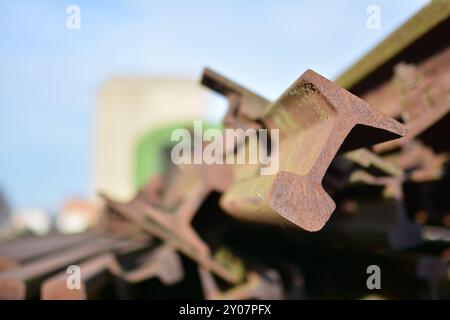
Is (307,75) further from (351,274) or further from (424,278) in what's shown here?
(351,274)

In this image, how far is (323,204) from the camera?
1031mm

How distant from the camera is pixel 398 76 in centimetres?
229

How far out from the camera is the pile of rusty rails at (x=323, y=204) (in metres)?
1.09

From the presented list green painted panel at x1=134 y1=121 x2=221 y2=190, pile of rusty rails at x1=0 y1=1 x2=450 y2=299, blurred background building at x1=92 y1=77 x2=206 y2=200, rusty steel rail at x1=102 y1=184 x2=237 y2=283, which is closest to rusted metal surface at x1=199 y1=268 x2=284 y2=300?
pile of rusty rails at x1=0 y1=1 x2=450 y2=299

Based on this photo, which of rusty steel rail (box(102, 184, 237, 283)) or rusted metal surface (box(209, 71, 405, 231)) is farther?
rusty steel rail (box(102, 184, 237, 283))

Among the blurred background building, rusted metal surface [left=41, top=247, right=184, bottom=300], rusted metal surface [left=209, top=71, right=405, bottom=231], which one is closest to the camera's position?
rusted metal surface [left=209, top=71, right=405, bottom=231]

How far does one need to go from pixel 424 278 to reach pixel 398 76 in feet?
3.70

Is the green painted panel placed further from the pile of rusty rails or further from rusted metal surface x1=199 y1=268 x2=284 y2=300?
rusted metal surface x1=199 y1=268 x2=284 y2=300

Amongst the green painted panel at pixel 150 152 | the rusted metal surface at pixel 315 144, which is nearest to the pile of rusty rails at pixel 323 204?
the rusted metal surface at pixel 315 144

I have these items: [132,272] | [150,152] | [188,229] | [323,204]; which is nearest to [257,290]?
[188,229]

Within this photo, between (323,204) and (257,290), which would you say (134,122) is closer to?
(257,290)

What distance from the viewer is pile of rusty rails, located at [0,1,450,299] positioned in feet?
3.56

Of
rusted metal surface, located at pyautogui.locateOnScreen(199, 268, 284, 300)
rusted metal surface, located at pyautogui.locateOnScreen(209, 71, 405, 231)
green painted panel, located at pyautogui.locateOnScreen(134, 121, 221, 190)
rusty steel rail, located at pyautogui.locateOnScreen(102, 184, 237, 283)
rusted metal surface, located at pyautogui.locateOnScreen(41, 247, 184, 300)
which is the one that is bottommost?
rusted metal surface, located at pyautogui.locateOnScreen(199, 268, 284, 300)
